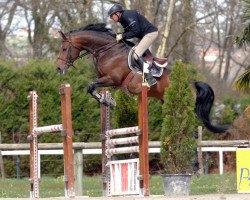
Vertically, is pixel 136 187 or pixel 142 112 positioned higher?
pixel 142 112

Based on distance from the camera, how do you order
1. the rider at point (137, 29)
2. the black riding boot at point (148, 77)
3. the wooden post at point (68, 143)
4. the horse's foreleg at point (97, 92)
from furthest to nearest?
the black riding boot at point (148, 77) < the rider at point (137, 29) < the horse's foreleg at point (97, 92) < the wooden post at point (68, 143)

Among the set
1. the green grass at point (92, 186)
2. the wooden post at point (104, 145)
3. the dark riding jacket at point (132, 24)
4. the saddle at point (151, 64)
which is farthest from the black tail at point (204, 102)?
the wooden post at point (104, 145)

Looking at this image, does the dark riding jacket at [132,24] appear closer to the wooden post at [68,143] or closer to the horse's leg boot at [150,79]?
the horse's leg boot at [150,79]

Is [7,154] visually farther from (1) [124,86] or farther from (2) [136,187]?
(2) [136,187]

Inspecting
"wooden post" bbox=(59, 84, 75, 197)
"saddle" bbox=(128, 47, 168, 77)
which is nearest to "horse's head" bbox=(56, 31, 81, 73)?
"saddle" bbox=(128, 47, 168, 77)

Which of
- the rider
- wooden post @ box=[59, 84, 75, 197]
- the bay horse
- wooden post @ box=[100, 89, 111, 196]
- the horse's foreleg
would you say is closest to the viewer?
wooden post @ box=[59, 84, 75, 197]

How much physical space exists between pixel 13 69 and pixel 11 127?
152cm

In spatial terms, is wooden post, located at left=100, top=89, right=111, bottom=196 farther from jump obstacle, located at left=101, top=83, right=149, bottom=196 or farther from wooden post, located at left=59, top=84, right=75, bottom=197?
wooden post, located at left=59, top=84, right=75, bottom=197

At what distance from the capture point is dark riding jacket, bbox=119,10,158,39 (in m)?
14.3

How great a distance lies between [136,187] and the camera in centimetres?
1141

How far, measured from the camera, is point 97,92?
559 inches

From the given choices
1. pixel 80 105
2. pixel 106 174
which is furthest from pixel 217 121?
pixel 106 174

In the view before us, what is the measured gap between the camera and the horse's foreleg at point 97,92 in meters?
13.3

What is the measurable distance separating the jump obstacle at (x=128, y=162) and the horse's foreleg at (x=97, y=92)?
0.08 meters
